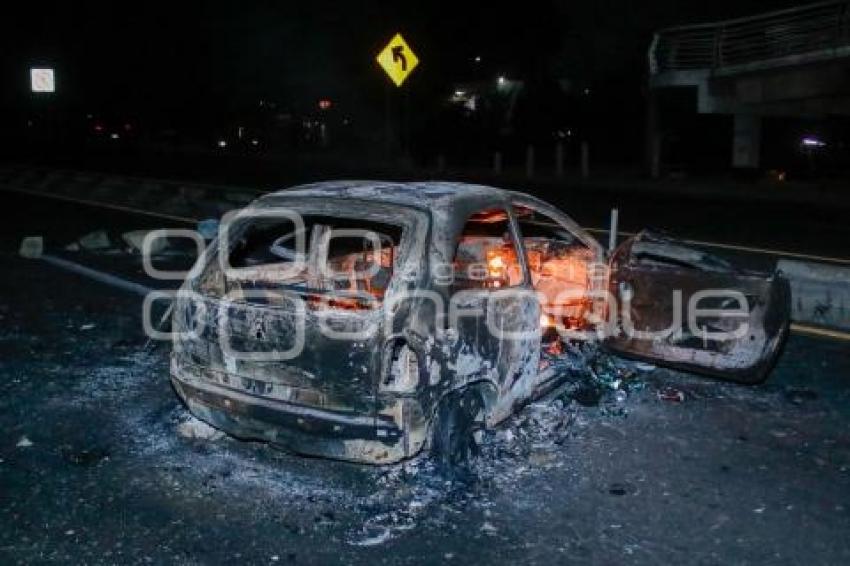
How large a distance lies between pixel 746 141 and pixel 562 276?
780 inches

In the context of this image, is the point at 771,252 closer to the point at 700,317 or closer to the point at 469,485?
the point at 700,317

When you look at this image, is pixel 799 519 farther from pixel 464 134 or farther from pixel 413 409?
pixel 464 134

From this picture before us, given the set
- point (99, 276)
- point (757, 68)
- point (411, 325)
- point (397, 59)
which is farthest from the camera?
point (397, 59)

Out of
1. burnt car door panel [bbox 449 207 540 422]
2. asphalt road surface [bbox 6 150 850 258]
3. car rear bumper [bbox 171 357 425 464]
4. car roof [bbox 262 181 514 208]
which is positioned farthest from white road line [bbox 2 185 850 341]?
car rear bumper [bbox 171 357 425 464]

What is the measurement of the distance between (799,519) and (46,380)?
5312mm

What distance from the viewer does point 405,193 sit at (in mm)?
5102

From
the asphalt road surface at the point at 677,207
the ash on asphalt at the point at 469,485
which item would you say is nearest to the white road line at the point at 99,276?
the ash on asphalt at the point at 469,485

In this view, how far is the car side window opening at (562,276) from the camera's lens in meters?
6.43

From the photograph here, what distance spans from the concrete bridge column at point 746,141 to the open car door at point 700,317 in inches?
771

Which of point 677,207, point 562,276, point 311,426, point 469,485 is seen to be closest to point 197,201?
point 677,207

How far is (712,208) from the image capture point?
61.2ft

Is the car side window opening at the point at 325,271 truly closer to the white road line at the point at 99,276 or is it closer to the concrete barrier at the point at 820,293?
the white road line at the point at 99,276

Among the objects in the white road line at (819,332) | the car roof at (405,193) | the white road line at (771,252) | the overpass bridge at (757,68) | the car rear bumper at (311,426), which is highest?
the overpass bridge at (757,68)

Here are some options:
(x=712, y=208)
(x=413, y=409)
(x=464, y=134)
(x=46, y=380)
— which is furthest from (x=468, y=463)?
(x=464, y=134)
